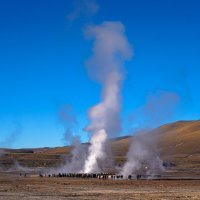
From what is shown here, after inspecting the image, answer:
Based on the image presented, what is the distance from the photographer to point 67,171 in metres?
103

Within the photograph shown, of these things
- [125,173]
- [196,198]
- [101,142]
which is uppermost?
[101,142]

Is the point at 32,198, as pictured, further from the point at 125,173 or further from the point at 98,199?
the point at 125,173

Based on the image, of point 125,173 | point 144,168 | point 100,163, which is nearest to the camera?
point 125,173

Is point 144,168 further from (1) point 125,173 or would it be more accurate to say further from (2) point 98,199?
(2) point 98,199

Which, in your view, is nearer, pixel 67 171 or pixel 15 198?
pixel 15 198

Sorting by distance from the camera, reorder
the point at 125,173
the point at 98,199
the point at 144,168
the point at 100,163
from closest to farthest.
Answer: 1. the point at 98,199
2. the point at 125,173
3. the point at 100,163
4. the point at 144,168

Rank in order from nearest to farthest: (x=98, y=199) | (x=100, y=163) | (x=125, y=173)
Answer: (x=98, y=199)
(x=125, y=173)
(x=100, y=163)

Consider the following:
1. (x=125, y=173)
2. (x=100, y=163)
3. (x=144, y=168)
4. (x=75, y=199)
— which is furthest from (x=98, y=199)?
(x=144, y=168)

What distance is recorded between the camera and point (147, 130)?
331 ft

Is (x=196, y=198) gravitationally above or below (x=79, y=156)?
below

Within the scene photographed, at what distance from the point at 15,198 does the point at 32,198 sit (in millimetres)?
1367

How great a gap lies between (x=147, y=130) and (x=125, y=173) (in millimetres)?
11788

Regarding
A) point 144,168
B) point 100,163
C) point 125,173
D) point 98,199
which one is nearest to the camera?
point 98,199

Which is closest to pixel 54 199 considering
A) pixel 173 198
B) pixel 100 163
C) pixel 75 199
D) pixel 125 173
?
pixel 75 199
